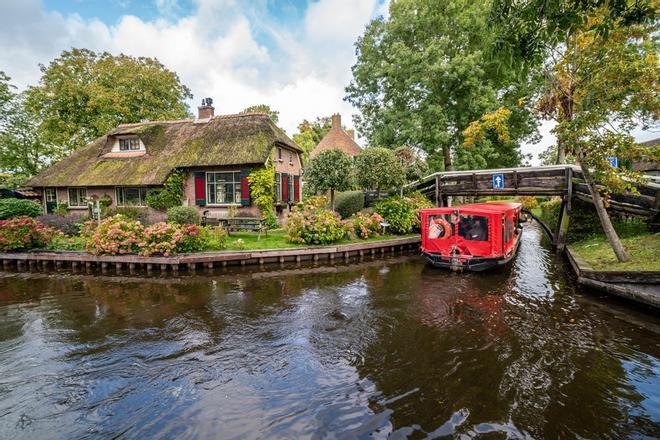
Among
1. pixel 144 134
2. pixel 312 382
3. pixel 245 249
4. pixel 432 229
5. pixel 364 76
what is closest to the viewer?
pixel 312 382

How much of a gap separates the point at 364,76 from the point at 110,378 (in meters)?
23.3

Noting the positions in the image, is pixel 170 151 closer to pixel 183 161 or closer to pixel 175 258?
pixel 183 161

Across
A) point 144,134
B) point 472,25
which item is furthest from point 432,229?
point 144,134

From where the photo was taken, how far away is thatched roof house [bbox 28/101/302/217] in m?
18.0

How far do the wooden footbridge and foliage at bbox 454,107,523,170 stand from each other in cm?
331

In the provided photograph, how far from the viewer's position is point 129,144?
2070 cm

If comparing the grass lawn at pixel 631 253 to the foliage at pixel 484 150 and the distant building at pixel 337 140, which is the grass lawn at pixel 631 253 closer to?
the foliage at pixel 484 150

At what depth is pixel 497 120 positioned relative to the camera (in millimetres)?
15078

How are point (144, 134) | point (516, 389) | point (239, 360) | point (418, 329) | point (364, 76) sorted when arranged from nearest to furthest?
point (516, 389)
point (239, 360)
point (418, 329)
point (144, 134)
point (364, 76)

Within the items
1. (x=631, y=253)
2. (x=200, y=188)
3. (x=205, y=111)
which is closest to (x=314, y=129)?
(x=205, y=111)

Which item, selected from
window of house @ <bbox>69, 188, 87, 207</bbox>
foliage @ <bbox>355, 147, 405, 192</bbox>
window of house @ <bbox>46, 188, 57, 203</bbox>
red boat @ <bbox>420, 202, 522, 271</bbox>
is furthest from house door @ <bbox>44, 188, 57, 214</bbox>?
red boat @ <bbox>420, 202, 522, 271</bbox>

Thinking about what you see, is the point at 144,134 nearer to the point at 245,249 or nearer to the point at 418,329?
the point at 245,249

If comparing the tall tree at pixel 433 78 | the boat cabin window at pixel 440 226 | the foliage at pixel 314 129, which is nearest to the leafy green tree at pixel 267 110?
the foliage at pixel 314 129

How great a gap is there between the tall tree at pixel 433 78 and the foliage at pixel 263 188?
8972 millimetres
